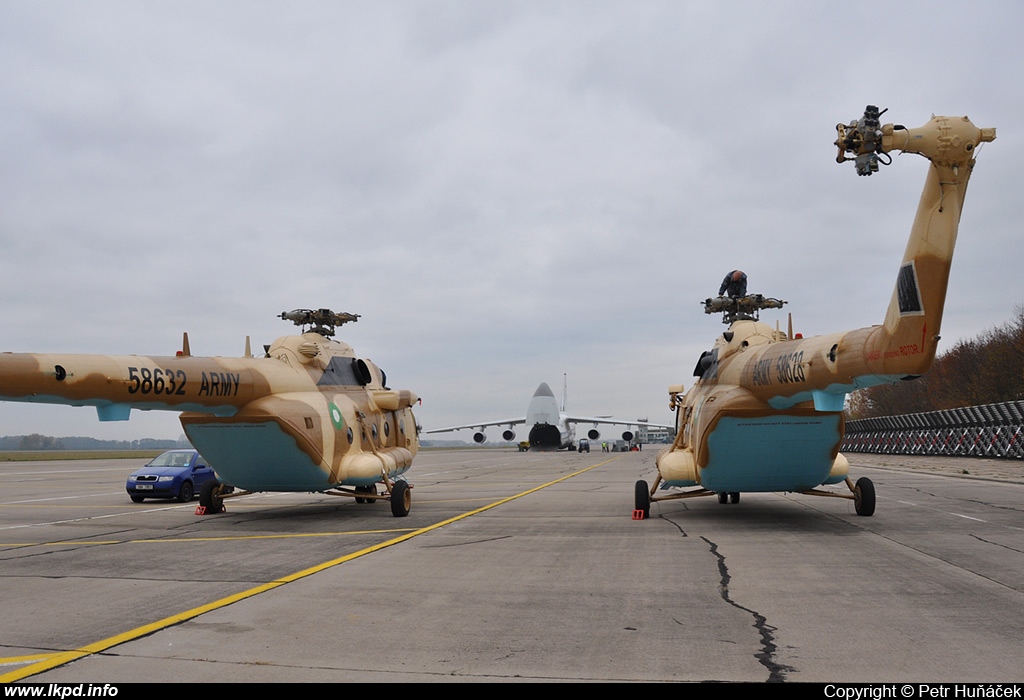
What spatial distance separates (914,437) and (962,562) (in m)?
49.5

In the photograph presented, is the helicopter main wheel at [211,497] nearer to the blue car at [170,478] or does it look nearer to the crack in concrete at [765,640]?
the blue car at [170,478]

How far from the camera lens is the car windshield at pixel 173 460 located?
21.9 m

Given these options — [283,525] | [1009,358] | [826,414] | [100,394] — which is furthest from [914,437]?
[100,394]

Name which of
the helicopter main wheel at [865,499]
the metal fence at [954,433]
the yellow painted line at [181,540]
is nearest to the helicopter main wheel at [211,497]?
the yellow painted line at [181,540]

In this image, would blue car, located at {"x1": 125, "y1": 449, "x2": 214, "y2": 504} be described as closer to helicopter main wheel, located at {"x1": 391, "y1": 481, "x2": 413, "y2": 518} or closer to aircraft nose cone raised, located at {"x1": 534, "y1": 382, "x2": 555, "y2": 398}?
helicopter main wheel, located at {"x1": 391, "y1": 481, "x2": 413, "y2": 518}

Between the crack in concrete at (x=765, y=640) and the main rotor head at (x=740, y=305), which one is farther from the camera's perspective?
the main rotor head at (x=740, y=305)

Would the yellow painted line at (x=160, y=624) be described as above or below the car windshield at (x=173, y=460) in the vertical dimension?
below

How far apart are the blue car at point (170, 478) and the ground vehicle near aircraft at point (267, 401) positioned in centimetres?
459

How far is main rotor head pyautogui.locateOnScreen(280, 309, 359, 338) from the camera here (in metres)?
17.1

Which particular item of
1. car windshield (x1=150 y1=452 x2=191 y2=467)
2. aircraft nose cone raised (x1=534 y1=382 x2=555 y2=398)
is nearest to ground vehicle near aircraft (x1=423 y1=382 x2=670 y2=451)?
aircraft nose cone raised (x1=534 y1=382 x2=555 y2=398)

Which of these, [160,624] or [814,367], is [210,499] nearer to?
[160,624]

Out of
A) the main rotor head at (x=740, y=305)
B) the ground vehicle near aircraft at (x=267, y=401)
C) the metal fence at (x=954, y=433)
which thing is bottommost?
the metal fence at (x=954, y=433)

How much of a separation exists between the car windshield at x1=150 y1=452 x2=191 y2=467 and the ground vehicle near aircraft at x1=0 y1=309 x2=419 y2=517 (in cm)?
601

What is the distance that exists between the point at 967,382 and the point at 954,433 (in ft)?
67.6
